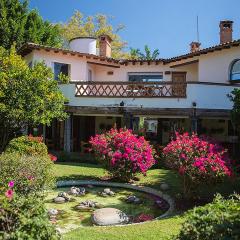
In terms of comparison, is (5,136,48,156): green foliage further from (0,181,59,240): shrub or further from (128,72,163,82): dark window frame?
(128,72,163,82): dark window frame

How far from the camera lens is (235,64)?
21.4 m

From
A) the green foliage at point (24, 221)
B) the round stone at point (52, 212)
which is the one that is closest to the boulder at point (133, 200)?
the round stone at point (52, 212)

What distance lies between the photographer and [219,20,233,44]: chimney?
25.1 metres

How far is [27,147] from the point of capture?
16.6 m

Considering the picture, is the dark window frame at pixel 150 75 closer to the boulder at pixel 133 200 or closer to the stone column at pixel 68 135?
the stone column at pixel 68 135

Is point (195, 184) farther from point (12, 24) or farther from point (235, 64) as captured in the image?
point (12, 24)

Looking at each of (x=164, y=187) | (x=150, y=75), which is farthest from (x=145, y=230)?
(x=150, y=75)

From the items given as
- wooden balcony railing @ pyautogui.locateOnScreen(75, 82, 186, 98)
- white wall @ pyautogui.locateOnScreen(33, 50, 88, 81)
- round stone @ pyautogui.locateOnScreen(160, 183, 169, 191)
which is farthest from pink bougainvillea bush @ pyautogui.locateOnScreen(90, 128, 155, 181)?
white wall @ pyautogui.locateOnScreen(33, 50, 88, 81)

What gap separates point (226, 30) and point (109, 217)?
18324 mm

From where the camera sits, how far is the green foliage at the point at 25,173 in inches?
428

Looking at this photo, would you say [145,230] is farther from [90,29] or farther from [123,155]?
[90,29]

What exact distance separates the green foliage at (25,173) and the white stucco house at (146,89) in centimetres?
977

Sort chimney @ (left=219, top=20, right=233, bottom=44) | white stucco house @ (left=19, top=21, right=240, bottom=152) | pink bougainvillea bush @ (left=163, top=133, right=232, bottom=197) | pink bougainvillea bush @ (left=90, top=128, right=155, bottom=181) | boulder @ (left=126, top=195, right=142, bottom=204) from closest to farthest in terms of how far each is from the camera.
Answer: pink bougainvillea bush @ (left=163, top=133, right=232, bottom=197) < boulder @ (left=126, top=195, right=142, bottom=204) < pink bougainvillea bush @ (left=90, top=128, right=155, bottom=181) < white stucco house @ (left=19, top=21, right=240, bottom=152) < chimney @ (left=219, top=20, right=233, bottom=44)

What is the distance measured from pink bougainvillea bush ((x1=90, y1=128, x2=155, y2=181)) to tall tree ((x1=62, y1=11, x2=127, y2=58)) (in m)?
30.0
